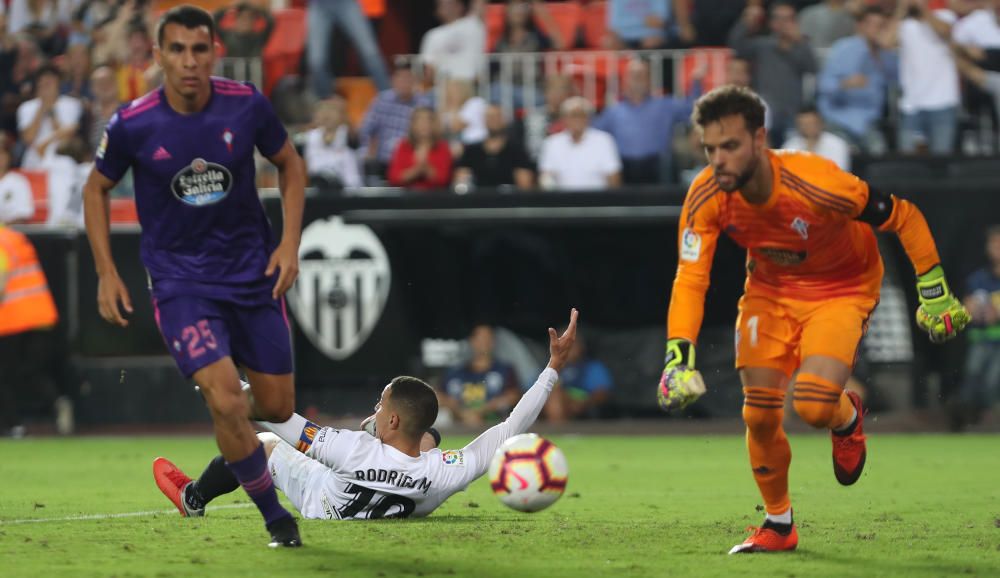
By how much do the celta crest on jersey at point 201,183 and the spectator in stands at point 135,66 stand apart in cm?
1197

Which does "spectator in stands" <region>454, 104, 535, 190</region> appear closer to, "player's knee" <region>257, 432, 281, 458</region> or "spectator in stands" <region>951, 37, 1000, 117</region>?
"spectator in stands" <region>951, 37, 1000, 117</region>

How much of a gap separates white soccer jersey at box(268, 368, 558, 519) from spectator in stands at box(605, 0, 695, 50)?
34.3ft

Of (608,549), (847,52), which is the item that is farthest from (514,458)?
(847,52)

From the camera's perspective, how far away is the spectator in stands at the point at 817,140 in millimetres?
15875

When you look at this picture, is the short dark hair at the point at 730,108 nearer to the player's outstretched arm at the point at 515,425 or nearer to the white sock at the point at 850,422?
the player's outstretched arm at the point at 515,425

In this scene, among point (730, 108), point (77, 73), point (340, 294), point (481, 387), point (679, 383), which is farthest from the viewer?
point (77, 73)

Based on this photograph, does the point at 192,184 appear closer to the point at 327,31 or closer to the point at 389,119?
the point at 389,119

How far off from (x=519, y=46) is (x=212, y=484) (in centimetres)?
1106

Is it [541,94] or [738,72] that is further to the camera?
[541,94]

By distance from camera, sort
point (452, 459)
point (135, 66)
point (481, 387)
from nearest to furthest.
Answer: point (452, 459)
point (481, 387)
point (135, 66)

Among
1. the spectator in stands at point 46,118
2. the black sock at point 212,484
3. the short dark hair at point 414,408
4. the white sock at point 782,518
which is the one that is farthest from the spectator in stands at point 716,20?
the white sock at point 782,518

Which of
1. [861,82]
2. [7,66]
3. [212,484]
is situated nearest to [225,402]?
[212,484]

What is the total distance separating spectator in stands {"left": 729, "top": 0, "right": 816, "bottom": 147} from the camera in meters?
16.8

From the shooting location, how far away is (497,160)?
17000 mm
